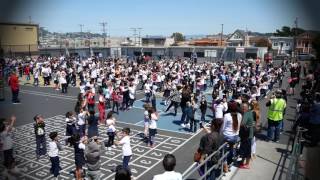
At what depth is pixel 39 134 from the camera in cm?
1001

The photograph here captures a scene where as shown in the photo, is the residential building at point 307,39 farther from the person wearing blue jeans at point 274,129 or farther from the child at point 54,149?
the child at point 54,149

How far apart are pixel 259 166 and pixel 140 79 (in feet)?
59.0

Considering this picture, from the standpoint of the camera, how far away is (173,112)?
17500 mm

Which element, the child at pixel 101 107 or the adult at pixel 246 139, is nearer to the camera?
the adult at pixel 246 139

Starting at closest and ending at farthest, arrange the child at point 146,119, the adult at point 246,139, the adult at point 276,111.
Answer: the adult at point 246,139 → the adult at point 276,111 → the child at point 146,119

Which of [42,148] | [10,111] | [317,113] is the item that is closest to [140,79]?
[10,111]

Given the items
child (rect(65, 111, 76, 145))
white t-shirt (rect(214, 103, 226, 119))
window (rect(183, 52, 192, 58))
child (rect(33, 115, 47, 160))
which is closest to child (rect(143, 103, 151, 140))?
child (rect(65, 111, 76, 145))

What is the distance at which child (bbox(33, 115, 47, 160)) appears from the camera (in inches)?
391

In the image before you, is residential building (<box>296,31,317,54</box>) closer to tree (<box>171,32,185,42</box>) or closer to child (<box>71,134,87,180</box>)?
child (<box>71,134,87,180</box>)

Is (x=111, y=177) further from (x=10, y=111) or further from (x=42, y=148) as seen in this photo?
(x=10, y=111)

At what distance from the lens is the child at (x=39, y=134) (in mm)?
9922

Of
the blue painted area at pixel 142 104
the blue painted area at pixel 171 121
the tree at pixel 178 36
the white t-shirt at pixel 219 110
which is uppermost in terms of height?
the tree at pixel 178 36

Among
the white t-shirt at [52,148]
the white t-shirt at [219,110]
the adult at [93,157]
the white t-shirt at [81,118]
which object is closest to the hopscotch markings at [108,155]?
the white t-shirt at [81,118]

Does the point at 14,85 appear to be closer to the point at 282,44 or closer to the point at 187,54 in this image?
the point at 187,54
